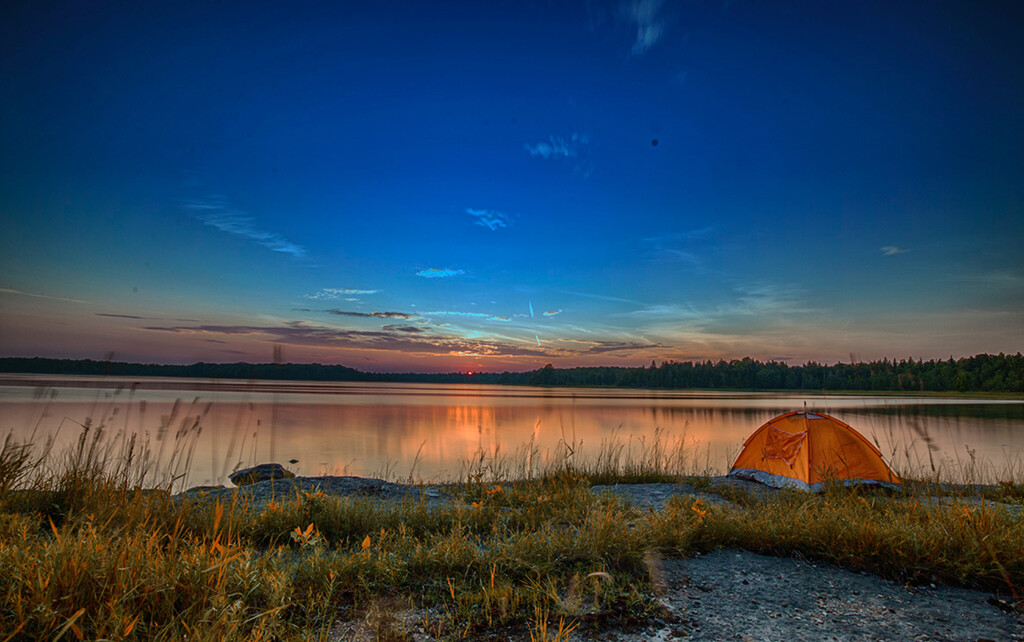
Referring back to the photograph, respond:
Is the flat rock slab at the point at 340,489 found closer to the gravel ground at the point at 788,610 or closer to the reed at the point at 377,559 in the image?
the reed at the point at 377,559

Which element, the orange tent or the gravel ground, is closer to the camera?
the gravel ground

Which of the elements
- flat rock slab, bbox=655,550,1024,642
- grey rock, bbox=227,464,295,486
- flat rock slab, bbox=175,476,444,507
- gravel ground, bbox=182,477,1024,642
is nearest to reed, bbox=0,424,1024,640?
gravel ground, bbox=182,477,1024,642

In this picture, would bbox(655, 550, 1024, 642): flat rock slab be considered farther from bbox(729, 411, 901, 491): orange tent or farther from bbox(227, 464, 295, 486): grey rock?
bbox(227, 464, 295, 486): grey rock

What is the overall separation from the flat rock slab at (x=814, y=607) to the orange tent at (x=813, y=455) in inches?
228

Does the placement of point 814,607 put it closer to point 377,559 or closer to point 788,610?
point 788,610

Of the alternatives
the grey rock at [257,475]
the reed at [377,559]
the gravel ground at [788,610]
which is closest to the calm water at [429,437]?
the grey rock at [257,475]

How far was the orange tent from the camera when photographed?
9.34 meters

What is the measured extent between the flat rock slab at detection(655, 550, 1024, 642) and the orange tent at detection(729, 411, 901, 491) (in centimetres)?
579

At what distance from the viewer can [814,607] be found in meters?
3.40

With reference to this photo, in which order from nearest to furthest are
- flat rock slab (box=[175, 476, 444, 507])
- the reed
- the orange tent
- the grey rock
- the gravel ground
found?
1. the reed
2. the gravel ground
3. flat rock slab (box=[175, 476, 444, 507])
4. the orange tent
5. the grey rock

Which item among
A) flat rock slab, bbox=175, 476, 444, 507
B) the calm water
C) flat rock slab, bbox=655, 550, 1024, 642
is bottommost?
the calm water

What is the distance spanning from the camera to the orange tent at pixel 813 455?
9344 millimetres

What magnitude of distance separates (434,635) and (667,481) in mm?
9099

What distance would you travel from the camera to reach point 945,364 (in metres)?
75.8
